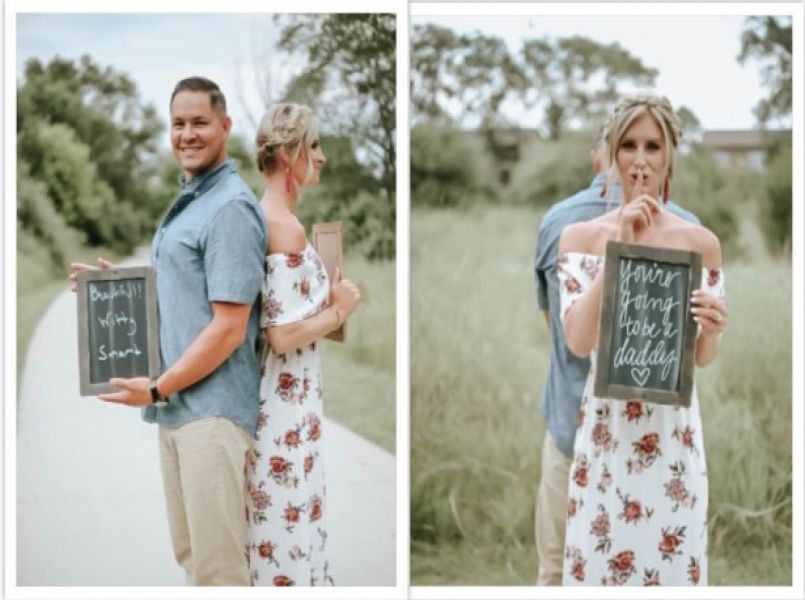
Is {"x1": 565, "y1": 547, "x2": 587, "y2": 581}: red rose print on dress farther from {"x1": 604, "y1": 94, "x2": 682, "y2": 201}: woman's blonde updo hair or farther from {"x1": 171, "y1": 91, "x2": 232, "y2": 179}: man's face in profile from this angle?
{"x1": 171, "y1": 91, "x2": 232, "y2": 179}: man's face in profile

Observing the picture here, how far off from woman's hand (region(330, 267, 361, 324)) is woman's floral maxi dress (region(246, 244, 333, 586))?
0.06 meters

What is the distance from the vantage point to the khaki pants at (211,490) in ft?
9.46

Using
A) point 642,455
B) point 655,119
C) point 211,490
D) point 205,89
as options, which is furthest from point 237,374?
point 655,119

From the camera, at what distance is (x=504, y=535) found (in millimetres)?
3467

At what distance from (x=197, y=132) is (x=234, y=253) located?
434mm

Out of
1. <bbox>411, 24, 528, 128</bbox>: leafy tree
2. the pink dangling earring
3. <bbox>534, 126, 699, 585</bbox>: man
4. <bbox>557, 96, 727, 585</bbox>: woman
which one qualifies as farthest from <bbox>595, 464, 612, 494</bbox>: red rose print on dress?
<bbox>411, 24, 528, 128</bbox>: leafy tree

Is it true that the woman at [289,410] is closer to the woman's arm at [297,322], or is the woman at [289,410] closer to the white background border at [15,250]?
the woman's arm at [297,322]

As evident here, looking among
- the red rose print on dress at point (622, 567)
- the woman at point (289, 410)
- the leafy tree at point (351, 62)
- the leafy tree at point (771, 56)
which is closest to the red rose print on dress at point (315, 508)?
the woman at point (289, 410)

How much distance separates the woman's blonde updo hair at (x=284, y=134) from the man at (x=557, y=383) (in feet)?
2.30

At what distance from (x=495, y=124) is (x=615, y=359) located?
0.99 meters

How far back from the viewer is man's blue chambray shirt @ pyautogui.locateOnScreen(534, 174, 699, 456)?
3.07 m

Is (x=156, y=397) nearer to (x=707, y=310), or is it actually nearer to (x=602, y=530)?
(x=602, y=530)

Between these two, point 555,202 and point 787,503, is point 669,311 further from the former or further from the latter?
point 787,503

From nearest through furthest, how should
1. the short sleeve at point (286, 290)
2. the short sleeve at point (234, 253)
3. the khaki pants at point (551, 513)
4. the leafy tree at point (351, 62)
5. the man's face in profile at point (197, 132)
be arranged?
the short sleeve at point (234, 253) → the short sleeve at point (286, 290) → the man's face in profile at point (197, 132) → the khaki pants at point (551, 513) → the leafy tree at point (351, 62)
